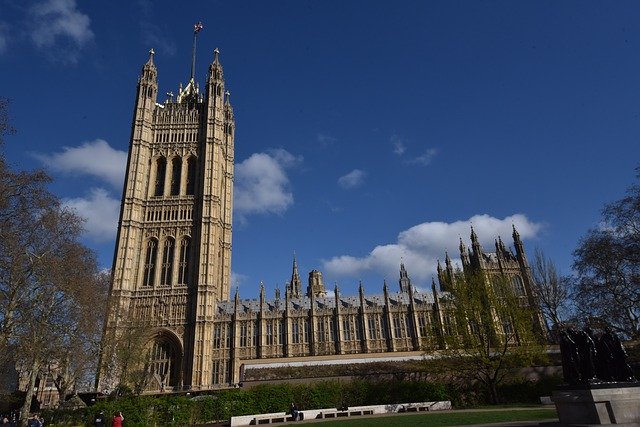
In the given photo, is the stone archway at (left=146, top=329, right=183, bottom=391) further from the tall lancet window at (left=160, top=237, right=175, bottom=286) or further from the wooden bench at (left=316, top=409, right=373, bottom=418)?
the wooden bench at (left=316, top=409, right=373, bottom=418)

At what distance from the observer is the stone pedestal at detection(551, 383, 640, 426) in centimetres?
1217

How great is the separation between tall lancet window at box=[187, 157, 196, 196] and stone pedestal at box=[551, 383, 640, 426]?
56.8 m

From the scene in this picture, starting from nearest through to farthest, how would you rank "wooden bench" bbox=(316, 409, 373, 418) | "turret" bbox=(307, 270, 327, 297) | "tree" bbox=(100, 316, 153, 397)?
1. "wooden bench" bbox=(316, 409, 373, 418)
2. "tree" bbox=(100, 316, 153, 397)
3. "turret" bbox=(307, 270, 327, 297)

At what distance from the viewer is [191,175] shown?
208ft

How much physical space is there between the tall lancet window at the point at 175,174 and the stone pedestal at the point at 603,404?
190 feet

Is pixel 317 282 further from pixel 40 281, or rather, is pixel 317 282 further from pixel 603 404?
pixel 603 404

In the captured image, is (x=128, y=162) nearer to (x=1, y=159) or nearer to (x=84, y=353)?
(x=84, y=353)

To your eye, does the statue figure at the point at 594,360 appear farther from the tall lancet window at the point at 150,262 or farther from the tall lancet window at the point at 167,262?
the tall lancet window at the point at 150,262

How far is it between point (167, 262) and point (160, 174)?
14669 mm

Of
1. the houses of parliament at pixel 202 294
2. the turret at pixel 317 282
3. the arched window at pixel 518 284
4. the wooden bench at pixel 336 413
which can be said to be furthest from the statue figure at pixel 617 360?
the turret at pixel 317 282

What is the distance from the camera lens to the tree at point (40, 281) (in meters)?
19.9

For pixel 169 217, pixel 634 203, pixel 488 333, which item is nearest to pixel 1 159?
pixel 488 333

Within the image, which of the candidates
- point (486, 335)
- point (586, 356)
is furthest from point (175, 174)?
point (586, 356)

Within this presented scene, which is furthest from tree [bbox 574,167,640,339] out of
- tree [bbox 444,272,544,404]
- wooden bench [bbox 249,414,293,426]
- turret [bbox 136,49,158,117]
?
turret [bbox 136,49,158,117]
